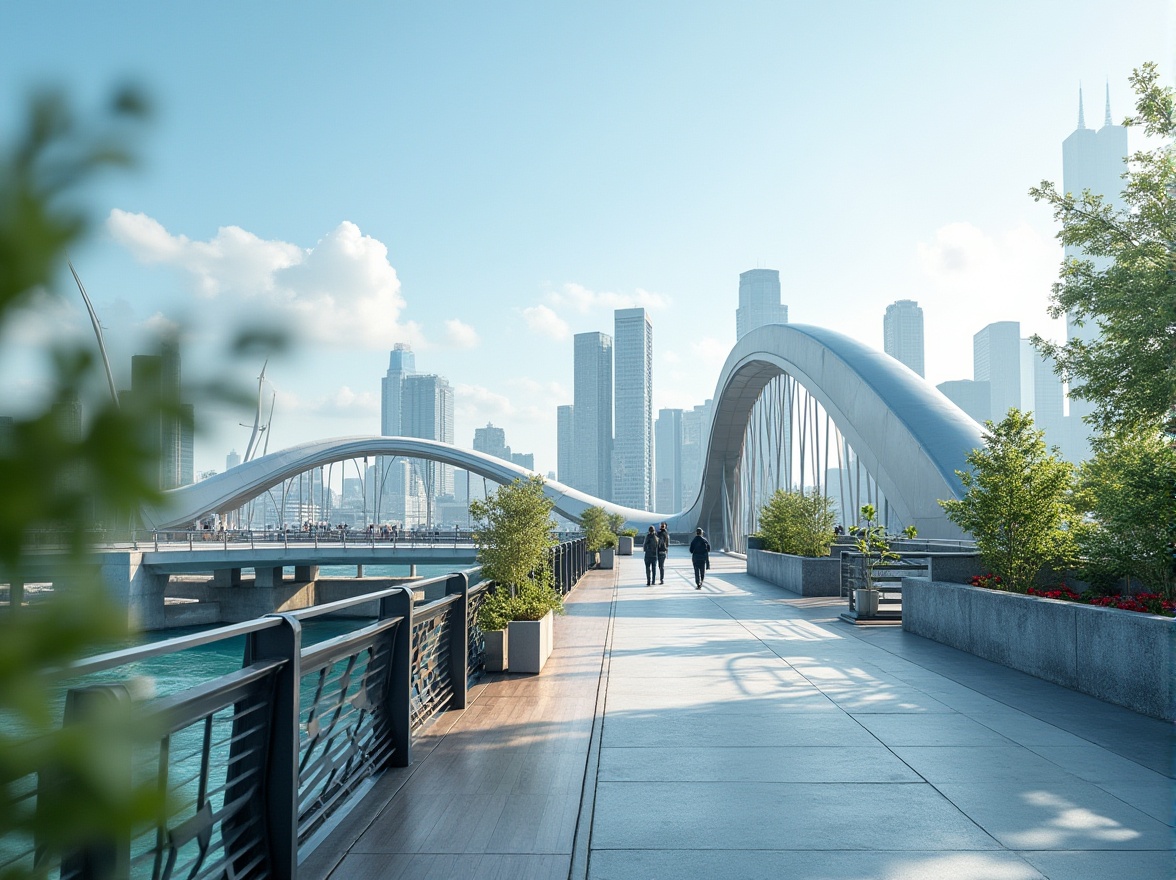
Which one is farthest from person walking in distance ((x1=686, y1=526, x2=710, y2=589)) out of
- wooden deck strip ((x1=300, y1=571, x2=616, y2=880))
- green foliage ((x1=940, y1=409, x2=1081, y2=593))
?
wooden deck strip ((x1=300, y1=571, x2=616, y2=880))

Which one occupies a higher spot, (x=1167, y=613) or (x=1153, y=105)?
(x=1153, y=105)

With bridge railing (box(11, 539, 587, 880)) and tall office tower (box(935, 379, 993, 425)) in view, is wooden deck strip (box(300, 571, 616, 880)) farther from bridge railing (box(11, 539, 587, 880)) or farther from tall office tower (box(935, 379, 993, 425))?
tall office tower (box(935, 379, 993, 425))

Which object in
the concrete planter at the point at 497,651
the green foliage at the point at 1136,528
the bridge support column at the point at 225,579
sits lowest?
the bridge support column at the point at 225,579

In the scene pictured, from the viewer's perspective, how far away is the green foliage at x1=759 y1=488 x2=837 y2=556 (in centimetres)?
2144

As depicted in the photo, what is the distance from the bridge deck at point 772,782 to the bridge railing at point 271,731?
29 cm

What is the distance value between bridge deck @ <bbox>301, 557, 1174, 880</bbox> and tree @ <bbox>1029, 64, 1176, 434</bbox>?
6017 mm

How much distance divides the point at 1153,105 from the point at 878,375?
17.3m

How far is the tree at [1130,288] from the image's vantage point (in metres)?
12.9

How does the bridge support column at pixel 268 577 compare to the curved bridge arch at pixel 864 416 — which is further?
the bridge support column at pixel 268 577

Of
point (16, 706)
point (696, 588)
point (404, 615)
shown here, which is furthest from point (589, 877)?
point (696, 588)

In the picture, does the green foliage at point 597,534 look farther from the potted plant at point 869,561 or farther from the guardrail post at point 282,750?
the guardrail post at point 282,750

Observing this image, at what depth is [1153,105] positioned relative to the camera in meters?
13.9

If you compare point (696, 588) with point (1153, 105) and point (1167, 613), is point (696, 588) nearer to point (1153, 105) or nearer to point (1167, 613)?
point (1153, 105)

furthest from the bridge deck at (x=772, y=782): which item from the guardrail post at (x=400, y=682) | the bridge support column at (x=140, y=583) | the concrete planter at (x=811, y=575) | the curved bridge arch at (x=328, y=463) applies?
the curved bridge arch at (x=328, y=463)
